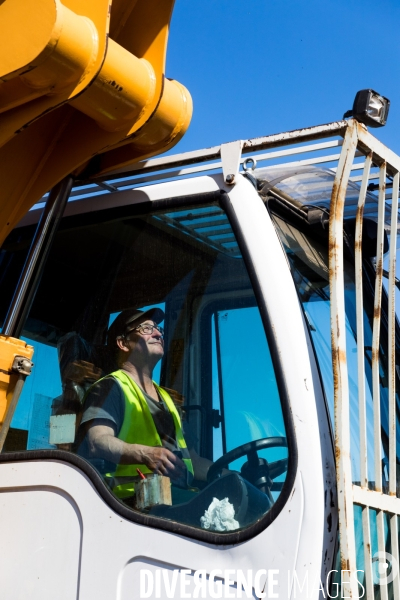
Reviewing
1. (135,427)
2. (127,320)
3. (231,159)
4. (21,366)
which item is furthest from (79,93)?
(135,427)

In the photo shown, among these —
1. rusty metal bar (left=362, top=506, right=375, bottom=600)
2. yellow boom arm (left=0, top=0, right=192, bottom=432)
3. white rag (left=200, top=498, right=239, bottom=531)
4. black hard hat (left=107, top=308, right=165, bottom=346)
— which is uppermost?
yellow boom arm (left=0, top=0, right=192, bottom=432)

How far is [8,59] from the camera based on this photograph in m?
2.14

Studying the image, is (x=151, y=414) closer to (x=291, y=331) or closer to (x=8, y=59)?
(x=291, y=331)

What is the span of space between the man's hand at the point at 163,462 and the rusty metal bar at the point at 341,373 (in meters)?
0.45

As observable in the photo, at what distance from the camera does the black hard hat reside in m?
2.41

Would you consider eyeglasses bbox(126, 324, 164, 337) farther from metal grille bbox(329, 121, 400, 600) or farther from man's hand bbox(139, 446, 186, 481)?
metal grille bbox(329, 121, 400, 600)

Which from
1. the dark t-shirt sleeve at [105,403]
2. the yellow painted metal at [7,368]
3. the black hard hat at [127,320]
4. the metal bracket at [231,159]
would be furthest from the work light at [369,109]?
the yellow painted metal at [7,368]

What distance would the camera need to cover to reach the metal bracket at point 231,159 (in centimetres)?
230

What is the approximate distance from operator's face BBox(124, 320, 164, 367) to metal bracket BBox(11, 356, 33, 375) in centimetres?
30

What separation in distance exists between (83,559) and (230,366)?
635mm

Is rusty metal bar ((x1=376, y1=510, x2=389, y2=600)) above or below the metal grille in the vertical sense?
below

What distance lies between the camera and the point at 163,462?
84.0 inches

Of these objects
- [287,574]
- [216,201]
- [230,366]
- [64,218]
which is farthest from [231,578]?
[64,218]

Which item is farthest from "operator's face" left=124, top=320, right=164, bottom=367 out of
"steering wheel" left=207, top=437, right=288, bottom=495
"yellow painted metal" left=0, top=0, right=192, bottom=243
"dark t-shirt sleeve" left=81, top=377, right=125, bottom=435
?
"yellow painted metal" left=0, top=0, right=192, bottom=243
